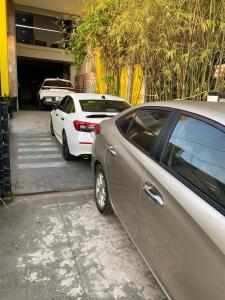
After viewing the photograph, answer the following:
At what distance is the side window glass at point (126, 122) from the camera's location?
2.71m

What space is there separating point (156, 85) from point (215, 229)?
381cm

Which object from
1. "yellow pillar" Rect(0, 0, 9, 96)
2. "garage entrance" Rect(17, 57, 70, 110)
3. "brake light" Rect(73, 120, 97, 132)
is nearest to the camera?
"brake light" Rect(73, 120, 97, 132)

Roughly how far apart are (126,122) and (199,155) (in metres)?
1.24

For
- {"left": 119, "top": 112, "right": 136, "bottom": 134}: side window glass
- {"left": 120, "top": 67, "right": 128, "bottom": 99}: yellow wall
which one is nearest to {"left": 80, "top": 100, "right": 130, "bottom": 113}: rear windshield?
{"left": 119, "top": 112, "right": 136, "bottom": 134}: side window glass

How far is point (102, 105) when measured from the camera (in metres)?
4.88

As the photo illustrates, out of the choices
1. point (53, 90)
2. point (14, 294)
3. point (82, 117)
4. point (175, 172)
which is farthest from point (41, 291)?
point (53, 90)

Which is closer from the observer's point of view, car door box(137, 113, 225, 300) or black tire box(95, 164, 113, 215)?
car door box(137, 113, 225, 300)

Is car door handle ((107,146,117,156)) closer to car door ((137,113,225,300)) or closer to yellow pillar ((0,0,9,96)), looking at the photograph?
car door ((137,113,225,300))

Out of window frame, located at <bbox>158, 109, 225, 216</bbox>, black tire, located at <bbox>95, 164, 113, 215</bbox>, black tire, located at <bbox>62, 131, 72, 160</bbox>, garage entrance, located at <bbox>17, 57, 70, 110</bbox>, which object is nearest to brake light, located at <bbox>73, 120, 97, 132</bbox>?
black tire, located at <bbox>62, 131, 72, 160</bbox>

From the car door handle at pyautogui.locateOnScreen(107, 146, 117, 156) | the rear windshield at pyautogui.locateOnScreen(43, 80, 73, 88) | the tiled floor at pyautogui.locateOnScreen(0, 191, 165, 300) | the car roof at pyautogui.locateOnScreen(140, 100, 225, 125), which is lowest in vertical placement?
the tiled floor at pyautogui.locateOnScreen(0, 191, 165, 300)

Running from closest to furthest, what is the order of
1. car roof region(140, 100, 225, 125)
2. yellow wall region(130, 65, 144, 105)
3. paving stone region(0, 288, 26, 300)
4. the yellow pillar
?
car roof region(140, 100, 225, 125), paving stone region(0, 288, 26, 300), yellow wall region(130, 65, 144, 105), the yellow pillar

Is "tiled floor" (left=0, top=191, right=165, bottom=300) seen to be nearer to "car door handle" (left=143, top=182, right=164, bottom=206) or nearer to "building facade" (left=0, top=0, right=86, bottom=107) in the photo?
"car door handle" (left=143, top=182, right=164, bottom=206)

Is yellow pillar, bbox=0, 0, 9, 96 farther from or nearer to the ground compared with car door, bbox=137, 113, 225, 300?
farther from the ground

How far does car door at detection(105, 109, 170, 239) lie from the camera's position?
2123mm
